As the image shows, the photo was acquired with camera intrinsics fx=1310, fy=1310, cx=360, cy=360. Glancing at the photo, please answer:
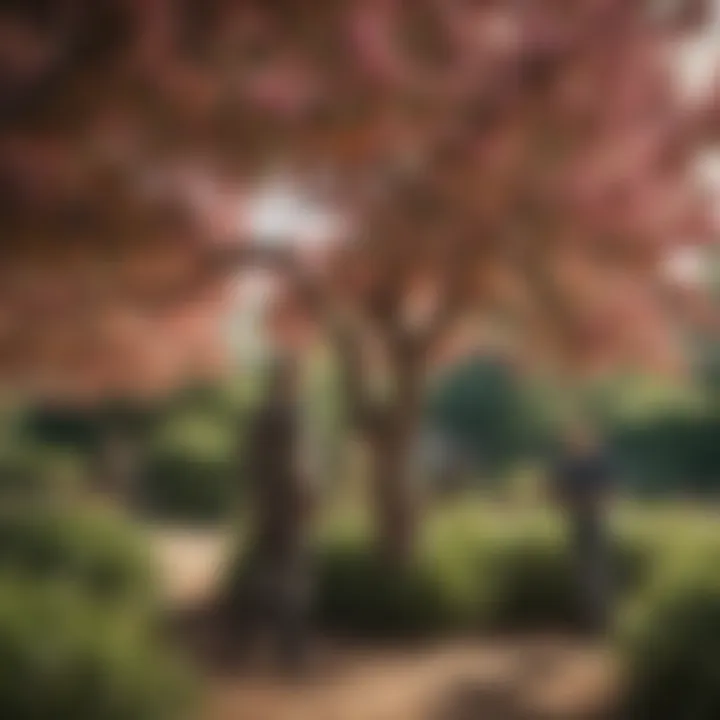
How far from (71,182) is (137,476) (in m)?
0.23

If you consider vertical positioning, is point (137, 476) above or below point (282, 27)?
below

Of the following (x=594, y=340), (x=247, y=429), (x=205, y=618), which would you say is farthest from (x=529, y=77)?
(x=205, y=618)

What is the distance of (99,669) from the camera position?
3.17ft

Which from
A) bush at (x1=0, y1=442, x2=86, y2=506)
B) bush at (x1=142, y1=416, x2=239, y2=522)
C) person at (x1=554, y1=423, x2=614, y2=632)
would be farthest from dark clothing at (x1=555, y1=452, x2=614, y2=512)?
bush at (x1=0, y1=442, x2=86, y2=506)

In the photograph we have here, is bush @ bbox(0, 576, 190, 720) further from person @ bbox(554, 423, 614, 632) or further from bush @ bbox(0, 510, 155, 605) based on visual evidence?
person @ bbox(554, 423, 614, 632)

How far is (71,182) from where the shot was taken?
99 cm

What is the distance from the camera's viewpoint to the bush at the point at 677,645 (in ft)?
3.32

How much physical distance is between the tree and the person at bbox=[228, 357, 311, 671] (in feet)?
0.18

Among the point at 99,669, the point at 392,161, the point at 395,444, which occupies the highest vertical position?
the point at 392,161

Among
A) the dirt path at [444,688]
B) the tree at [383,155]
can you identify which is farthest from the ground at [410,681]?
the tree at [383,155]

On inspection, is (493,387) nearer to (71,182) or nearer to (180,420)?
(180,420)

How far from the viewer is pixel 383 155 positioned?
3.27ft

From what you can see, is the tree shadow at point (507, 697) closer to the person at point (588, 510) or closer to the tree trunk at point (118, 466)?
the person at point (588, 510)

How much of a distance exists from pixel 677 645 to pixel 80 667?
466mm
